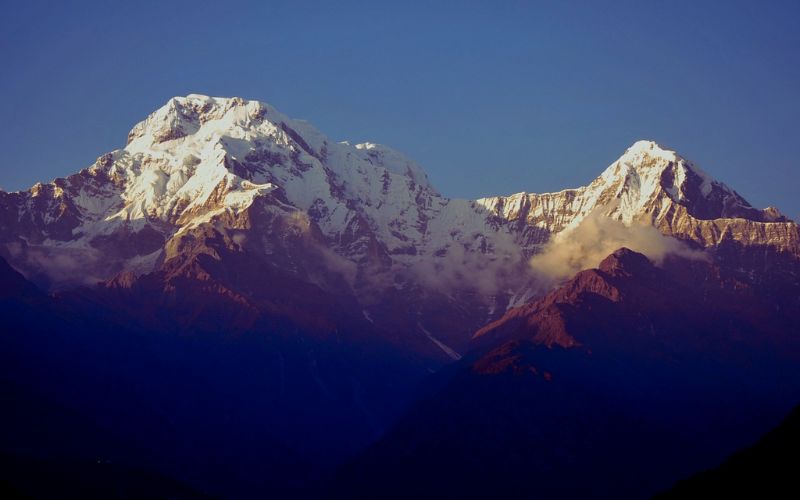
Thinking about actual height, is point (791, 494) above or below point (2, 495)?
above

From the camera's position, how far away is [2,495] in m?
197

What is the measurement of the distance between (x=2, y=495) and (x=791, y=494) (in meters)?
87.6

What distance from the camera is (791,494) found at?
19838cm
